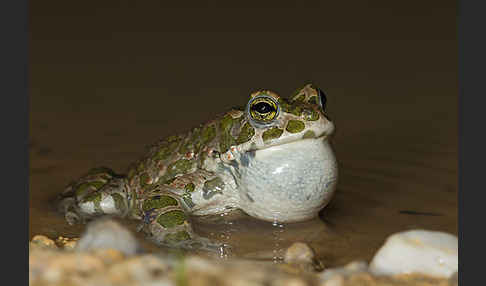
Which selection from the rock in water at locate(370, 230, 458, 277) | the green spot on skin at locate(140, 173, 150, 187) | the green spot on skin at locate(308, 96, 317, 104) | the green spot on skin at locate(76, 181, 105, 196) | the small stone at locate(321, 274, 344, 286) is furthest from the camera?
the green spot on skin at locate(76, 181, 105, 196)

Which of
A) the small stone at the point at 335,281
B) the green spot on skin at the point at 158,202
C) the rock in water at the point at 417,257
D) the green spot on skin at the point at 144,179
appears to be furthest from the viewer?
the green spot on skin at the point at 144,179

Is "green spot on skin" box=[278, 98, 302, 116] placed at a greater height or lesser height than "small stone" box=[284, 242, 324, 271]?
greater

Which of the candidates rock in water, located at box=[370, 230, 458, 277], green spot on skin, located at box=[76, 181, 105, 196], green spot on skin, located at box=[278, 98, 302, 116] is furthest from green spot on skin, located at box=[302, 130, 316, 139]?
green spot on skin, located at box=[76, 181, 105, 196]

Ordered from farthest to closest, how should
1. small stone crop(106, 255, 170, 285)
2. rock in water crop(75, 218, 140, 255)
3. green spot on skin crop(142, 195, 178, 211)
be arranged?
green spot on skin crop(142, 195, 178, 211), rock in water crop(75, 218, 140, 255), small stone crop(106, 255, 170, 285)

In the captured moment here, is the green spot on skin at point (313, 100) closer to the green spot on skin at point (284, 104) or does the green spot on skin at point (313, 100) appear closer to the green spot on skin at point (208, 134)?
the green spot on skin at point (284, 104)

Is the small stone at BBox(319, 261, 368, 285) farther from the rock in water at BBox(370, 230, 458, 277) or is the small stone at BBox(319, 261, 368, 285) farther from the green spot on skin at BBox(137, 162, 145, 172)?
the green spot on skin at BBox(137, 162, 145, 172)

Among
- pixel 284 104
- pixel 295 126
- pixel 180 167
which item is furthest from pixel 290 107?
pixel 180 167

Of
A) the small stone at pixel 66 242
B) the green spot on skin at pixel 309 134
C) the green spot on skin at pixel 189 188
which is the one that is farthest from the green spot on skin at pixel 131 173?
the green spot on skin at pixel 309 134

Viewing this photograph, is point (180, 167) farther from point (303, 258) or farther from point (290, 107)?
point (303, 258)
